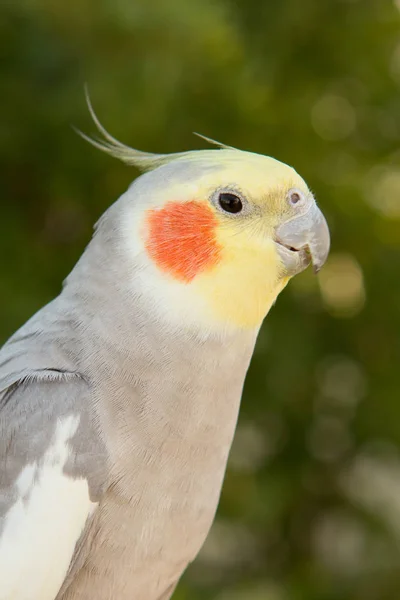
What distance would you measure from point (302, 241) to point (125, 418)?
0.36 metres

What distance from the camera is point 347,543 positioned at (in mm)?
2562

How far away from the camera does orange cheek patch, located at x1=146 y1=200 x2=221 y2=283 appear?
1.14m

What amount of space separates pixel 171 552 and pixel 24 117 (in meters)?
1.17

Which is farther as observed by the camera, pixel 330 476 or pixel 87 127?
pixel 330 476

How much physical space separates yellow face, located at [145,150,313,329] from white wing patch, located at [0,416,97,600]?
288 millimetres

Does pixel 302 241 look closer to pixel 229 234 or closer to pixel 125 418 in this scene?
pixel 229 234

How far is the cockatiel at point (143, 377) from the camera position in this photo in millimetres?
1043

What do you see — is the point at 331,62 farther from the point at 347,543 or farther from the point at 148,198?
the point at 347,543

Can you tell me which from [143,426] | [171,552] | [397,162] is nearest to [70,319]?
[143,426]

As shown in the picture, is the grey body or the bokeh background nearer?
the grey body

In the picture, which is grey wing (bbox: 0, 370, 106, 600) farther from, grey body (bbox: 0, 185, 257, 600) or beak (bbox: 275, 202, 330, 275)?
beak (bbox: 275, 202, 330, 275)

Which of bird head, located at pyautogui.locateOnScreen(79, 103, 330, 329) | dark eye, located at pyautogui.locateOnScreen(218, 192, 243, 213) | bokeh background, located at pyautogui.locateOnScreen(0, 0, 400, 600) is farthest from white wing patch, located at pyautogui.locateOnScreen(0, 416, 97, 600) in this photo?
bokeh background, located at pyautogui.locateOnScreen(0, 0, 400, 600)

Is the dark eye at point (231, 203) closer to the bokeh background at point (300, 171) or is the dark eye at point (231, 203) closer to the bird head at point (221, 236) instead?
the bird head at point (221, 236)

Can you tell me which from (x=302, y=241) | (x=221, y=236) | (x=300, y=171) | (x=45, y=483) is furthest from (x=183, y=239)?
(x=300, y=171)
